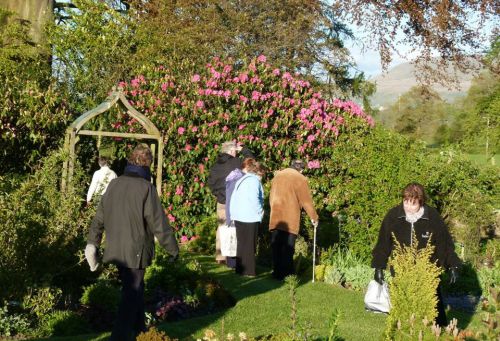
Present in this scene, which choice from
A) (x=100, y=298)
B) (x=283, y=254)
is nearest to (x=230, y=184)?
(x=283, y=254)

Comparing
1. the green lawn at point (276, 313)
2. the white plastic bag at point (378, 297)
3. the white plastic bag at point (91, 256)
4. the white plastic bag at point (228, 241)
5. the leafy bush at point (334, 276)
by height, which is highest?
the white plastic bag at point (91, 256)

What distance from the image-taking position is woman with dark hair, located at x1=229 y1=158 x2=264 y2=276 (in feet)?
36.7

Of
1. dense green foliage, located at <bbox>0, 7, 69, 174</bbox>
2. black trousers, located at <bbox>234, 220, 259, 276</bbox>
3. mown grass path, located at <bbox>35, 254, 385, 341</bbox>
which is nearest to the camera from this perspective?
mown grass path, located at <bbox>35, 254, 385, 341</bbox>

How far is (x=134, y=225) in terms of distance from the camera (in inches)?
264

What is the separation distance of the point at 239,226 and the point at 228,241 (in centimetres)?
70

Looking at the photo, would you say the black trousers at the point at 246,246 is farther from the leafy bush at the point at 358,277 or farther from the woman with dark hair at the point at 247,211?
the leafy bush at the point at 358,277

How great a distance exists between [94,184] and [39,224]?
4.82 metres

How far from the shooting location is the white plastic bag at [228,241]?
11.9 meters

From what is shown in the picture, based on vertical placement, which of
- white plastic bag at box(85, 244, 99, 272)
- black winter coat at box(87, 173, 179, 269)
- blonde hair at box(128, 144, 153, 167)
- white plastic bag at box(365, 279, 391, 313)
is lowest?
white plastic bag at box(365, 279, 391, 313)

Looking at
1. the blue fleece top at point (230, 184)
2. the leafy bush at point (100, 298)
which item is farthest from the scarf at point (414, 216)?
the blue fleece top at point (230, 184)

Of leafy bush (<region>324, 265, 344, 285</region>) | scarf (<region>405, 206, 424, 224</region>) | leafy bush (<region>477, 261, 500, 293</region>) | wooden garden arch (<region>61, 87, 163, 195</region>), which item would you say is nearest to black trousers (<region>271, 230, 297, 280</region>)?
leafy bush (<region>324, 265, 344, 285</region>)

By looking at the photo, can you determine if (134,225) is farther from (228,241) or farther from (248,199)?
(228,241)

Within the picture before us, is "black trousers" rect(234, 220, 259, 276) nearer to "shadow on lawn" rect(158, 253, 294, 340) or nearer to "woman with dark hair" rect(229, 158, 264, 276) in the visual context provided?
"woman with dark hair" rect(229, 158, 264, 276)

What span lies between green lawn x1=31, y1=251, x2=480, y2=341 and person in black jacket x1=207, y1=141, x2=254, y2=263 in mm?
1026
